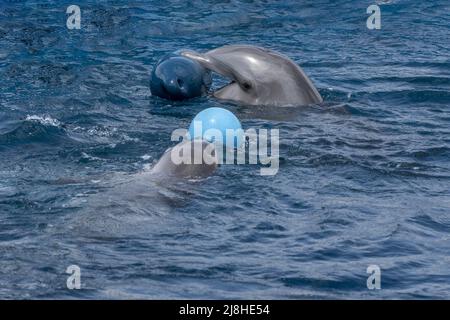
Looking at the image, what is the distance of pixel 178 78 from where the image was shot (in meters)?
11.9

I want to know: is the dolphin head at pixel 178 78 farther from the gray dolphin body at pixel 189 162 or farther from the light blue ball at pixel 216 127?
the gray dolphin body at pixel 189 162

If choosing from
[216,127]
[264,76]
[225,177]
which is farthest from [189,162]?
[264,76]

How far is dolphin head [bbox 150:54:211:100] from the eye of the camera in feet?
38.9

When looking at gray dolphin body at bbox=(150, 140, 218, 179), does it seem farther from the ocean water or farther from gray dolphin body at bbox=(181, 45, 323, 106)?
gray dolphin body at bbox=(181, 45, 323, 106)

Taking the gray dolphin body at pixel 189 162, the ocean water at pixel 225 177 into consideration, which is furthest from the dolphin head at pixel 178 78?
the gray dolphin body at pixel 189 162

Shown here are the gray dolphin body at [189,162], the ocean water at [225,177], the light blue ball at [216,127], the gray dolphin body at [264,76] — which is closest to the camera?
the ocean water at [225,177]

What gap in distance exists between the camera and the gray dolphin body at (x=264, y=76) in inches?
460

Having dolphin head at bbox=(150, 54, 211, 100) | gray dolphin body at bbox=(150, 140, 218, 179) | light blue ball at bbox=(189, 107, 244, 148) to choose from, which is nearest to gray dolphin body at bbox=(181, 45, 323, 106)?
dolphin head at bbox=(150, 54, 211, 100)

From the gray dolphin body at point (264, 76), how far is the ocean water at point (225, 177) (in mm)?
178

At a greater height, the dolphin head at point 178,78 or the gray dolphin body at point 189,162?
the dolphin head at point 178,78

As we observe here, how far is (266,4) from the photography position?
1784 centimetres

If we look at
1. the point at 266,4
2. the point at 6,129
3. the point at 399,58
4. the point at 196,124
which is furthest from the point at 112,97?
the point at 266,4
